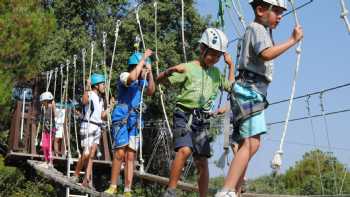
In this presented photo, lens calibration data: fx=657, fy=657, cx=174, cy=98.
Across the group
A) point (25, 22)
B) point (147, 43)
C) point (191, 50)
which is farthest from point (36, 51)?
point (191, 50)

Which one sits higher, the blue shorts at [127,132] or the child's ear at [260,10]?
the child's ear at [260,10]

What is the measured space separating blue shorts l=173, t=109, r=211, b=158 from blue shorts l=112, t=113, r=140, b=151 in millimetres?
1184

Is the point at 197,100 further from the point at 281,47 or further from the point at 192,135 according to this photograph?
the point at 281,47

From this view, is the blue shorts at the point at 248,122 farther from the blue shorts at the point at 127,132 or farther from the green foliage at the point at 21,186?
the green foliage at the point at 21,186

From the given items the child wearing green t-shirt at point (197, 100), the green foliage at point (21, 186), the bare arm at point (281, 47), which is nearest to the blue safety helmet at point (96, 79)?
the child wearing green t-shirt at point (197, 100)

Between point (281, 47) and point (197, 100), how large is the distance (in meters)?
0.93

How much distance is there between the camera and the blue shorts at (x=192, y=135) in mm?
3471

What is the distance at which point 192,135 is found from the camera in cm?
350

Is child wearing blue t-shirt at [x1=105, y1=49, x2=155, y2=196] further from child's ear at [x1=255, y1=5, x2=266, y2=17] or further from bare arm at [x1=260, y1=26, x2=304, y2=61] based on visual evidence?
bare arm at [x1=260, y1=26, x2=304, y2=61]

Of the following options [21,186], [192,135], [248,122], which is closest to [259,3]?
[248,122]

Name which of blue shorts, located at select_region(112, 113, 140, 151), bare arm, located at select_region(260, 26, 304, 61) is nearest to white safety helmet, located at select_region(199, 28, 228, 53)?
bare arm, located at select_region(260, 26, 304, 61)

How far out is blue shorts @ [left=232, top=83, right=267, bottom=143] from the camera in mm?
2814

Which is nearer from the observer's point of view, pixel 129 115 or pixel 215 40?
pixel 215 40

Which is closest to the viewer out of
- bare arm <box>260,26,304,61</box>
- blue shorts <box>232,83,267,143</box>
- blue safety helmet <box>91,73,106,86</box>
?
bare arm <box>260,26,304,61</box>
